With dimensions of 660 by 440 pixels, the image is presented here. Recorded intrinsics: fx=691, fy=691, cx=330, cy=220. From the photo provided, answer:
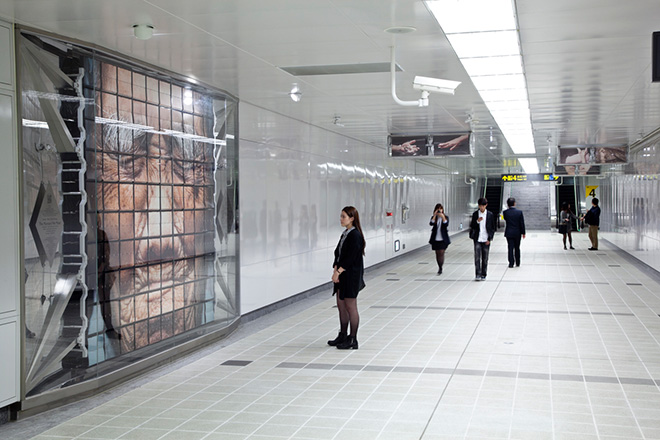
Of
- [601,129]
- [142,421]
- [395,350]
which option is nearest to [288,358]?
[395,350]

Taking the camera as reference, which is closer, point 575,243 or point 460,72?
point 460,72

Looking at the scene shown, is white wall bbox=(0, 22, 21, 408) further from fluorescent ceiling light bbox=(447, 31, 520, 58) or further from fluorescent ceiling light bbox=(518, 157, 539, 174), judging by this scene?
fluorescent ceiling light bbox=(518, 157, 539, 174)

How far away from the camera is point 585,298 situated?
34.8 ft

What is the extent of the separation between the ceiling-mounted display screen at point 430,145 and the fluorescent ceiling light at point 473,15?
685cm

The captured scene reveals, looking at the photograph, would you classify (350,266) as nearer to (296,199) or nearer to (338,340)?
(338,340)

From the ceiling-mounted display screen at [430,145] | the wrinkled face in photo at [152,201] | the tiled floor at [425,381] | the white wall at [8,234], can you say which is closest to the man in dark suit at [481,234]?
the ceiling-mounted display screen at [430,145]

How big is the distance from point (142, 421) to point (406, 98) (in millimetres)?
5569

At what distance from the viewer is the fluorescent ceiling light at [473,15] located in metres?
4.71

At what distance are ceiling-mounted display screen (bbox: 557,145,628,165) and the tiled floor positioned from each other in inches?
229

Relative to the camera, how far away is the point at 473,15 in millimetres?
4996

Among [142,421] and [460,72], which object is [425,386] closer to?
[142,421]

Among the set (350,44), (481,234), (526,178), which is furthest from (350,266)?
(526,178)

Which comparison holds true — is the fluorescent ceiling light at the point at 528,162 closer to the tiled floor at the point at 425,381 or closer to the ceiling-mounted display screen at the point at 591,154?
the ceiling-mounted display screen at the point at 591,154

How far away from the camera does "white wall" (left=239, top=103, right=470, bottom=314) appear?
9.19m
